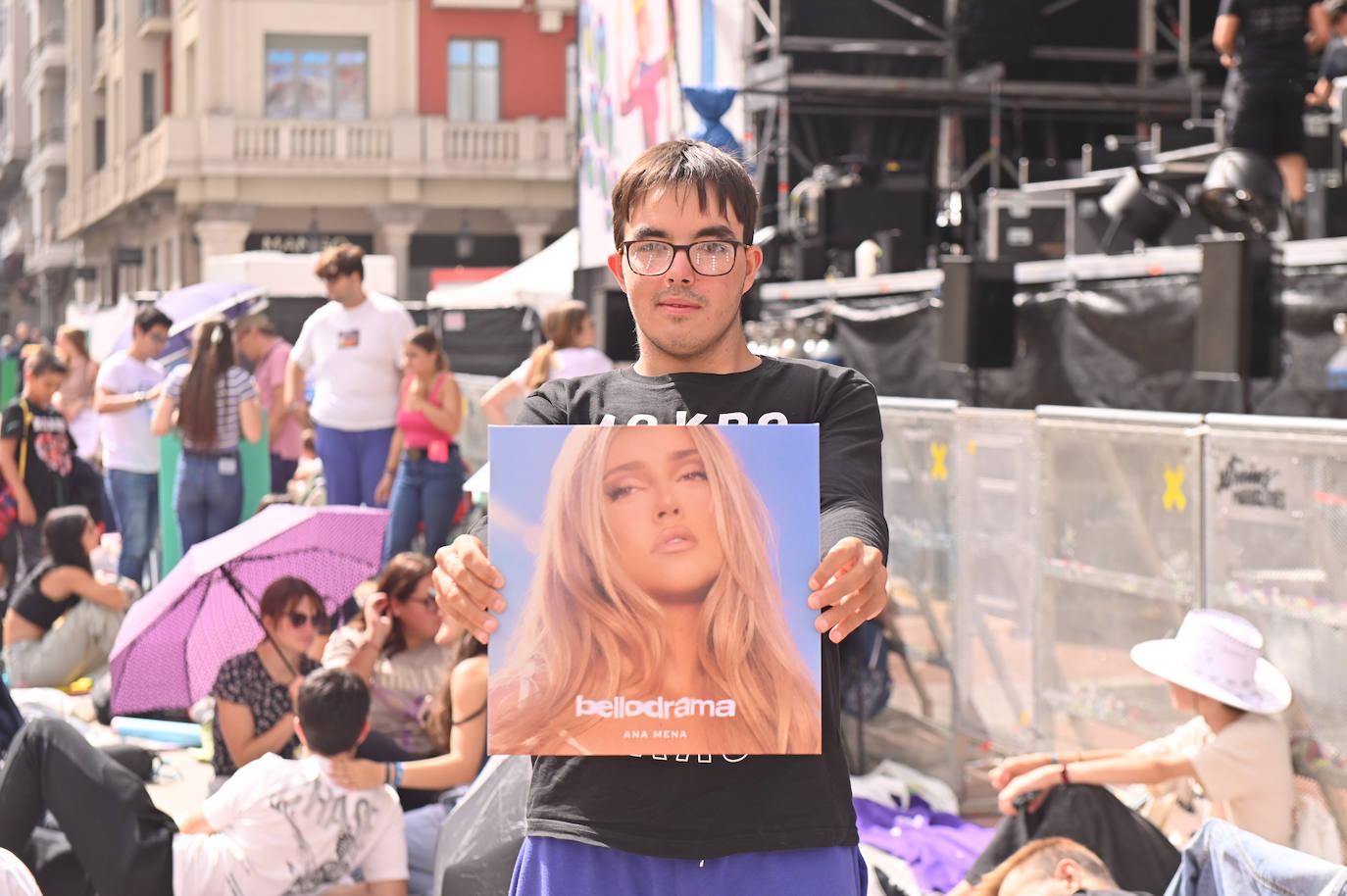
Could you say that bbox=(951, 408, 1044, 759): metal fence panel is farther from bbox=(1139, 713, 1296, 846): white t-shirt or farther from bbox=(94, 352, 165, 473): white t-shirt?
bbox=(94, 352, 165, 473): white t-shirt

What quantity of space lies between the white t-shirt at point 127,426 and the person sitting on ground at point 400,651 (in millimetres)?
4354

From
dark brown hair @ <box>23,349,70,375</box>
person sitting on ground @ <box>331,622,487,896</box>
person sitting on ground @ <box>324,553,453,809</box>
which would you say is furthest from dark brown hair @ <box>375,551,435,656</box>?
dark brown hair @ <box>23,349,70,375</box>

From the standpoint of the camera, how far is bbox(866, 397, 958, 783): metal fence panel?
6.68 m

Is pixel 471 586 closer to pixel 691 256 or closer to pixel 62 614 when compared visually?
pixel 691 256

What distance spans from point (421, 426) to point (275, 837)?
4260 millimetres

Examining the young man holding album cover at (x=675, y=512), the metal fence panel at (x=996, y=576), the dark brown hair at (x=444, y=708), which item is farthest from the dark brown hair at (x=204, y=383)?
the young man holding album cover at (x=675, y=512)

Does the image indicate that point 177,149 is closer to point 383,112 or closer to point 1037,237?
point 383,112

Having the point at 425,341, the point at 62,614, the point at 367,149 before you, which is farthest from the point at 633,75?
the point at 367,149

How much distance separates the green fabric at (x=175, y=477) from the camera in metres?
9.78

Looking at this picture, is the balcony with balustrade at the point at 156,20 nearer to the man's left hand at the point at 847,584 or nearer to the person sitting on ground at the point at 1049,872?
the person sitting on ground at the point at 1049,872

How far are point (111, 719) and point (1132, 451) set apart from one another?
4.76m

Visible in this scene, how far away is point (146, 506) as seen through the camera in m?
10.2

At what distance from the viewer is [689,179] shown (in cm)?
234

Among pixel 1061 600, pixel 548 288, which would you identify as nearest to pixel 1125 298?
pixel 1061 600
